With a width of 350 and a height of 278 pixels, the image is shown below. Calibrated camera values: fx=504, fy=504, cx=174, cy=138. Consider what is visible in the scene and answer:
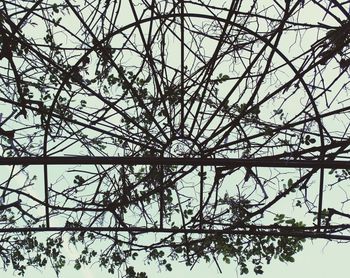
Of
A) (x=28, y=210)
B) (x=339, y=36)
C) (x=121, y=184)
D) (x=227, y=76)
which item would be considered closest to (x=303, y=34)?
(x=339, y=36)

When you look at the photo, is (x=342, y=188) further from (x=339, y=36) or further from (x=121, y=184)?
(x=121, y=184)

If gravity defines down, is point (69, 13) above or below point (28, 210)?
above

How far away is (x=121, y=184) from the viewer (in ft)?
7.93

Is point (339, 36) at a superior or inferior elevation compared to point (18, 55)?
inferior

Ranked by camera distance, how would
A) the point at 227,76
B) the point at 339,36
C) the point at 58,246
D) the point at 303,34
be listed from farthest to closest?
the point at 58,246 → the point at 227,76 → the point at 303,34 → the point at 339,36

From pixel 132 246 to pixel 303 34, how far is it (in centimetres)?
125

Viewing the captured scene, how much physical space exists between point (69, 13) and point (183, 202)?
1.00 meters

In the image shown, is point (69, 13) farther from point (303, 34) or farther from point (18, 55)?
point (303, 34)

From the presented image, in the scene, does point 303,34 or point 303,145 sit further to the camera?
point 303,145

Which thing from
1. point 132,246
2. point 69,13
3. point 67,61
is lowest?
point 132,246

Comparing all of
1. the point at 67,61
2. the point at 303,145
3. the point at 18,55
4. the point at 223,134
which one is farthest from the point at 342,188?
the point at 18,55

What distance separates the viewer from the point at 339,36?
6.41 ft

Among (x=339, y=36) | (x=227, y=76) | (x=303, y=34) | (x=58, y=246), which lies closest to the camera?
(x=339, y=36)

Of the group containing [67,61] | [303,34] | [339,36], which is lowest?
[339,36]
